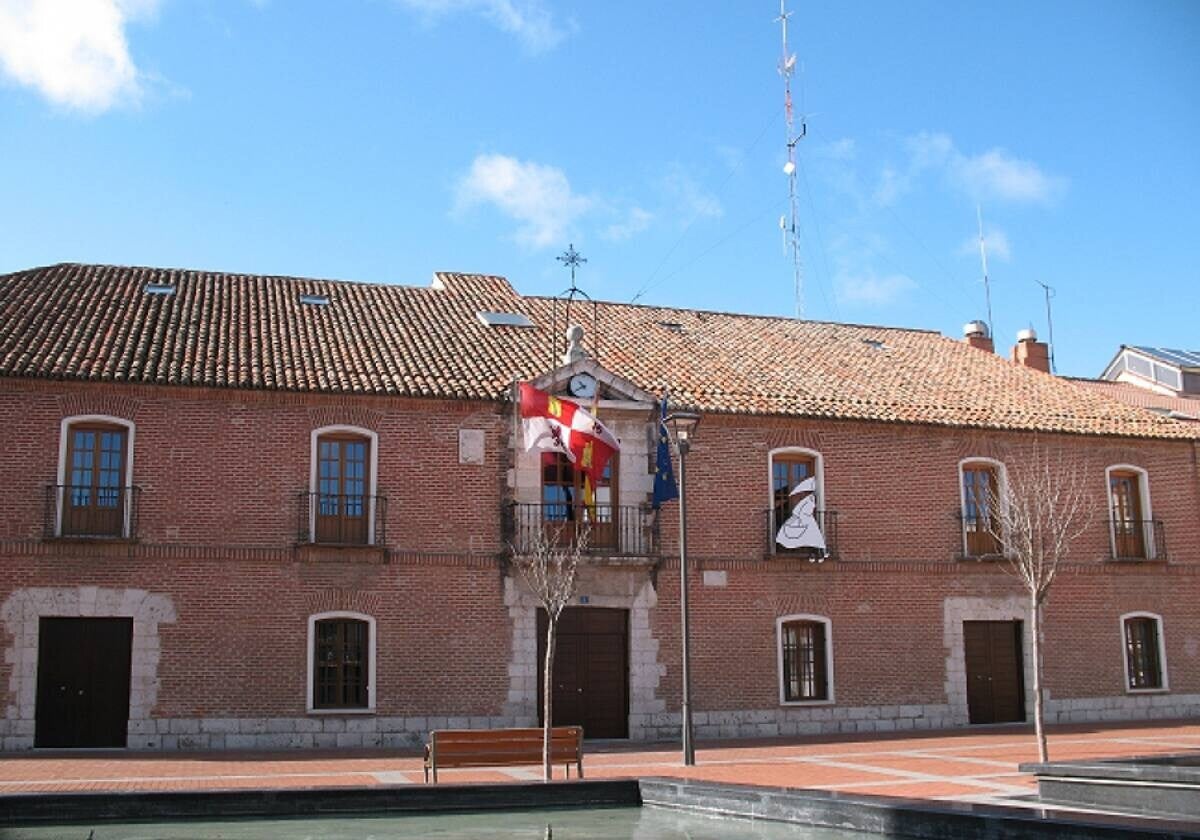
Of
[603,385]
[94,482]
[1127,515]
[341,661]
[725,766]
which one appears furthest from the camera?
[1127,515]

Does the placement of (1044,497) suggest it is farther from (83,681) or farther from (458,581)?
(83,681)

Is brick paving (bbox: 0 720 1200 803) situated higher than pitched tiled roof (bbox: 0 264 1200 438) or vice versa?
pitched tiled roof (bbox: 0 264 1200 438)

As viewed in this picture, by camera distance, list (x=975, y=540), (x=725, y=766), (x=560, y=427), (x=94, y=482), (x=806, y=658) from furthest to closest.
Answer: (x=975, y=540), (x=806, y=658), (x=560, y=427), (x=94, y=482), (x=725, y=766)

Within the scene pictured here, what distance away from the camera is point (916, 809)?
1052 centimetres

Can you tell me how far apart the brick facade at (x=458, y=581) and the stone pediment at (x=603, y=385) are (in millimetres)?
288

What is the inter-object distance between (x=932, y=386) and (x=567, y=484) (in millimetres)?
9144

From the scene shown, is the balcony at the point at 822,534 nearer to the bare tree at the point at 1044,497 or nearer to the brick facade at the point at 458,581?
the brick facade at the point at 458,581

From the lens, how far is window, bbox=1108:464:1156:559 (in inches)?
1015

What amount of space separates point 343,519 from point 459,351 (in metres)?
4.24

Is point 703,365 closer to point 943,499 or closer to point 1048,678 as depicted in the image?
point 943,499

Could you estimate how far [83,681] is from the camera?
771 inches

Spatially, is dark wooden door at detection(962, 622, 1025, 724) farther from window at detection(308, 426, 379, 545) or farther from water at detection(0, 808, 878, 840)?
water at detection(0, 808, 878, 840)

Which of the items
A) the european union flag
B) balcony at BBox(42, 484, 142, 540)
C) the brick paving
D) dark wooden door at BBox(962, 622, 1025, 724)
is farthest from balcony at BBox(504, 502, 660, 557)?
dark wooden door at BBox(962, 622, 1025, 724)

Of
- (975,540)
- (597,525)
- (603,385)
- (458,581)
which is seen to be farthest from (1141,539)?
(458,581)
